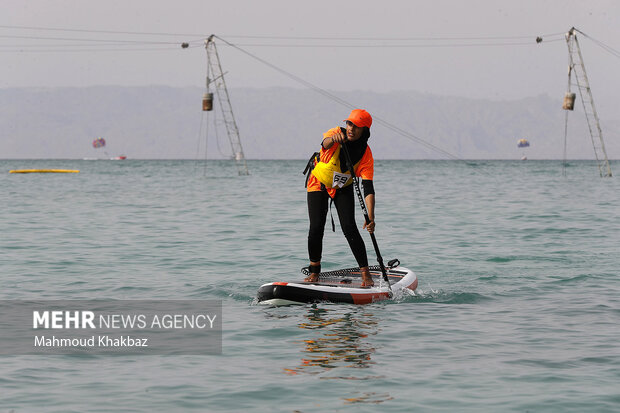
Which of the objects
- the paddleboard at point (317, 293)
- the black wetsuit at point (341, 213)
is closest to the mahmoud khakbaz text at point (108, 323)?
the paddleboard at point (317, 293)

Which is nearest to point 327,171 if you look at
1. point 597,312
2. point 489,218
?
point 597,312

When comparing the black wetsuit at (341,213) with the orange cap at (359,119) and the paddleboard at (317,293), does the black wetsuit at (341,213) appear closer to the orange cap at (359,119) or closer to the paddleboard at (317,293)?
the orange cap at (359,119)

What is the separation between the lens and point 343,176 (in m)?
11.8

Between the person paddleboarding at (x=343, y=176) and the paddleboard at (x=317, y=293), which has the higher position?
the person paddleboarding at (x=343, y=176)

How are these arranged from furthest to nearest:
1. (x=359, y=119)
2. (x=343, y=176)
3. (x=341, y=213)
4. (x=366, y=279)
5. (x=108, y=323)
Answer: (x=366, y=279) < (x=341, y=213) < (x=343, y=176) < (x=359, y=119) < (x=108, y=323)

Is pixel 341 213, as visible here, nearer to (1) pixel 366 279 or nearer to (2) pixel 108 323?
(1) pixel 366 279

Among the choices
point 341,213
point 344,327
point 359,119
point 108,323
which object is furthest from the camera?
point 341,213

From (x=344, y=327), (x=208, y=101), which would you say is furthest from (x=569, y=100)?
(x=344, y=327)

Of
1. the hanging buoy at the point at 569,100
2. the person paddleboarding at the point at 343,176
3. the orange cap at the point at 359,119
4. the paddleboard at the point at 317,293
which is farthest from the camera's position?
the hanging buoy at the point at 569,100

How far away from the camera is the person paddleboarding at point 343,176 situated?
37.8ft

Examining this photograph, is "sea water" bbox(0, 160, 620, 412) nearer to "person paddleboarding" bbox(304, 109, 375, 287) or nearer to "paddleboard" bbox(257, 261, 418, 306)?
"paddleboard" bbox(257, 261, 418, 306)

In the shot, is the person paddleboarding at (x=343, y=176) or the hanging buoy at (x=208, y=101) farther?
the hanging buoy at (x=208, y=101)

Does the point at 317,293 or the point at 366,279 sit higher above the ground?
the point at 366,279

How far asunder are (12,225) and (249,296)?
17.1 m
